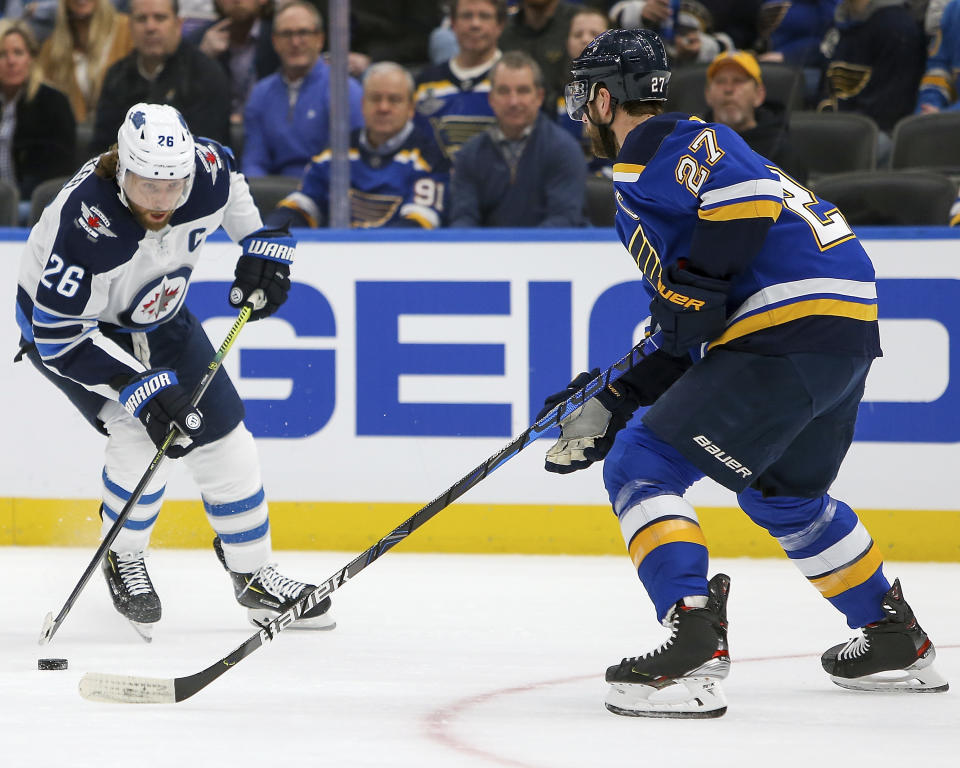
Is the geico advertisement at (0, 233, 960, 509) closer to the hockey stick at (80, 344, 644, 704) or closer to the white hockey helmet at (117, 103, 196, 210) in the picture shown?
the white hockey helmet at (117, 103, 196, 210)

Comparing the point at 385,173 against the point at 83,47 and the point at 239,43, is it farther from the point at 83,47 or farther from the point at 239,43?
the point at 83,47

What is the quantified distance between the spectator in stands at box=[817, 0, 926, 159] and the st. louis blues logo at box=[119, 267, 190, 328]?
3339mm

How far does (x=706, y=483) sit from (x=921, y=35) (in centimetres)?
234

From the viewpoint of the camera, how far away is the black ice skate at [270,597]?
3557 millimetres

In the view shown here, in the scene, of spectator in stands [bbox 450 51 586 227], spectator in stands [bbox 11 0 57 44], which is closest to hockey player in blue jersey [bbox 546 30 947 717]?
spectator in stands [bbox 450 51 586 227]

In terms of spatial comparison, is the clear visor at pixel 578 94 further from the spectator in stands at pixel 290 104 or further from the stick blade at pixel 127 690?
the spectator in stands at pixel 290 104

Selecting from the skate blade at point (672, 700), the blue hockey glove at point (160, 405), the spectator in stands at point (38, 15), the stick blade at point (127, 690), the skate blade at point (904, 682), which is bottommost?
the skate blade at point (904, 682)

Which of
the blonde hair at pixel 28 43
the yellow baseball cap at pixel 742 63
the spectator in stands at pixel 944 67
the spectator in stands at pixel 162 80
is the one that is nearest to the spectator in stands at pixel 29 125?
the blonde hair at pixel 28 43

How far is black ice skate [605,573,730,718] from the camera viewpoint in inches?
98.3

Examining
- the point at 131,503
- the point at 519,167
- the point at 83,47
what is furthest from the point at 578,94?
the point at 83,47

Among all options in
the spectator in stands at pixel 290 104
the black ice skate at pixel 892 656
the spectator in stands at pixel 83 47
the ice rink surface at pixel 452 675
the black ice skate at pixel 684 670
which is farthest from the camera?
the spectator in stands at pixel 83 47

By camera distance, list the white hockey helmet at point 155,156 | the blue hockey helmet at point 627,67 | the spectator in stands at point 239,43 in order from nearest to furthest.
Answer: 1. the blue hockey helmet at point 627,67
2. the white hockey helmet at point 155,156
3. the spectator in stands at point 239,43

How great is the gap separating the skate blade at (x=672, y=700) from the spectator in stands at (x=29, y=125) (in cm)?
392

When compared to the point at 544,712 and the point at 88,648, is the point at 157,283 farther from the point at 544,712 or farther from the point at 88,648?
the point at 544,712
